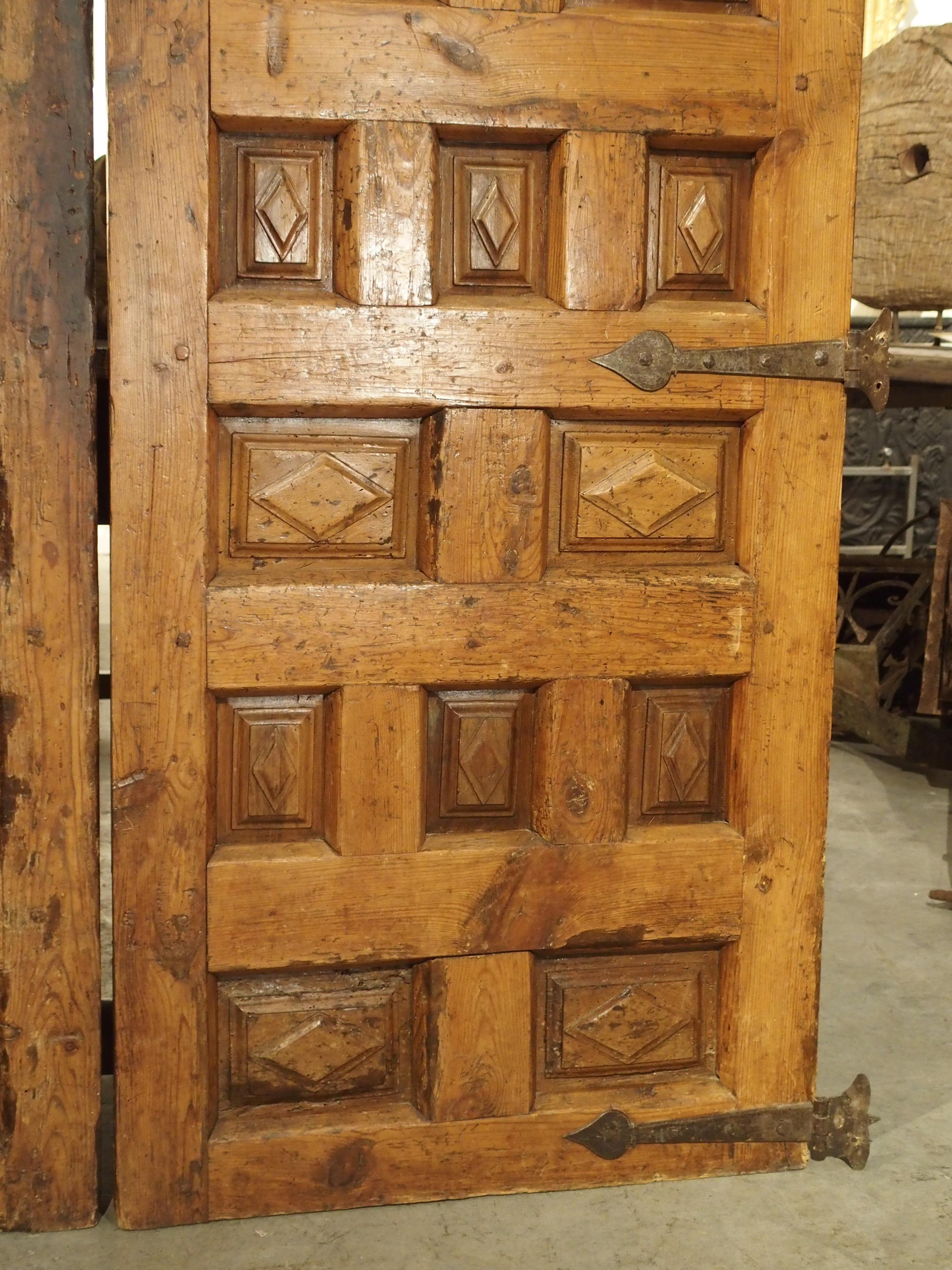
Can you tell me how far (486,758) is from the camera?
1.96 m

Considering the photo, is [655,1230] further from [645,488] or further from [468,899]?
[645,488]

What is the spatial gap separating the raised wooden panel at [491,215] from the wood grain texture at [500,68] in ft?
0.19

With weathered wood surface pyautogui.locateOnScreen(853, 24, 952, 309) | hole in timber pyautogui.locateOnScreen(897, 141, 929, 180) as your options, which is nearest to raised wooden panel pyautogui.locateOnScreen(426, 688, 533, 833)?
weathered wood surface pyautogui.locateOnScreen(853, 24, 952, 309)

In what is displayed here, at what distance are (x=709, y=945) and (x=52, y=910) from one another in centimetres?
99

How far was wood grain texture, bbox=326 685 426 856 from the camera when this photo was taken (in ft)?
6.19

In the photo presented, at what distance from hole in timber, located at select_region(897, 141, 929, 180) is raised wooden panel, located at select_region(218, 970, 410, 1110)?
271 centimetres

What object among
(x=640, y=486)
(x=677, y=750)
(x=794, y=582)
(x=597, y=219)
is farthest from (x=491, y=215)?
(x=677, y=750)

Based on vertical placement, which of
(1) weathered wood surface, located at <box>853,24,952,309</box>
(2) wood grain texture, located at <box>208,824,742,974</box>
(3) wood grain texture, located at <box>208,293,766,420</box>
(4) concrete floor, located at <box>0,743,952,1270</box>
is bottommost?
(4) concrete floor, located at <box>0,743,952,1270</box>

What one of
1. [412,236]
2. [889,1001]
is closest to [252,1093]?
[412,236]

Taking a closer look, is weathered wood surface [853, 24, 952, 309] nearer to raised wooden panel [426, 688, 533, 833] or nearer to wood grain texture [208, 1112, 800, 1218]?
raised wooden panel [426, 688, 533, 833]

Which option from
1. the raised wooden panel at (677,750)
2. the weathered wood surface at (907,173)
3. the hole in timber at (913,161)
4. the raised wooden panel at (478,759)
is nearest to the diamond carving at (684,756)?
the raised wooden panel at (677,750)

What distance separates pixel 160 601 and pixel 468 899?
62cm

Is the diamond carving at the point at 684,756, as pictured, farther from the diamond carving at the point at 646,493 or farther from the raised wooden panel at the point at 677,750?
the diamond carving at the point at 646,493

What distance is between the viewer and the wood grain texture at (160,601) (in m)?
1.73
